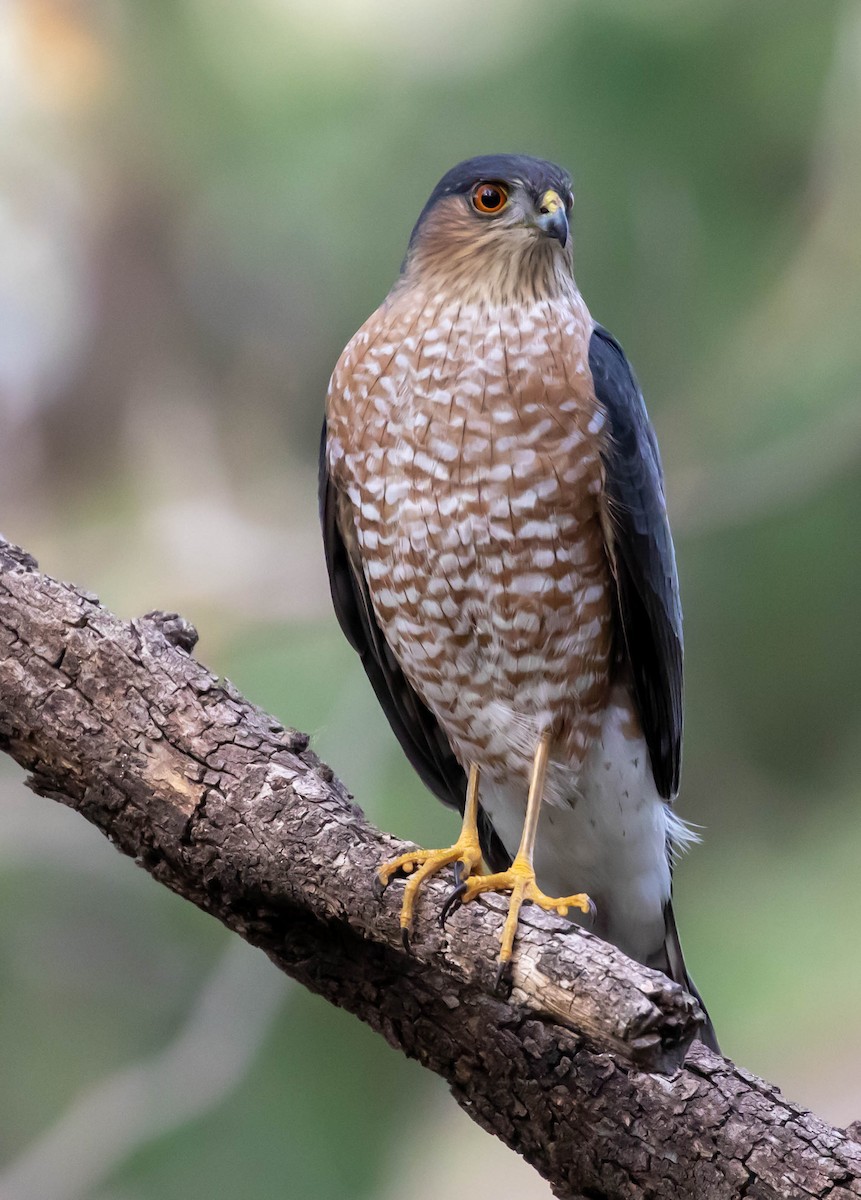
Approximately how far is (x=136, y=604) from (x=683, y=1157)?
2193mm

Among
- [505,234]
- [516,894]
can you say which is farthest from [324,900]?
[505,234]

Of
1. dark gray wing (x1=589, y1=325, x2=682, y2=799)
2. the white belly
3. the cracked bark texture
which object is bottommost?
the cracked bark texture

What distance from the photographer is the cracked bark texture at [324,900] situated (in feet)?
5.81

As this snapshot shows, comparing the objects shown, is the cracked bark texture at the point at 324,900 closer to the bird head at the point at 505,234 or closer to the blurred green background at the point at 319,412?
the bird head at the point at 505,234

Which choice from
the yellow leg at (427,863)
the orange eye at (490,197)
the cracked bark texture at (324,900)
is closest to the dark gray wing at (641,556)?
the orange eye at (490,197)

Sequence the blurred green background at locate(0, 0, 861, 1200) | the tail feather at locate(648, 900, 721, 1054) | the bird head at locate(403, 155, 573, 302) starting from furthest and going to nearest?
the blurred green background at locate(0, 0, 861, 1200)
the tail feather at locate(648, 900, 721, 1054)
the bird head at locate(403, 155, 573, 302)

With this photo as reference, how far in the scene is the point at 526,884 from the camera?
1976 mm

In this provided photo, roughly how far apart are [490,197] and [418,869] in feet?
4.18

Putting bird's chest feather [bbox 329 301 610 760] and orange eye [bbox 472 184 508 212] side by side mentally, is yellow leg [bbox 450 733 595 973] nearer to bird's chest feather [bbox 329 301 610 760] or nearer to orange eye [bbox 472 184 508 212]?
bird's chest feather [bbox 329 301 610 760]

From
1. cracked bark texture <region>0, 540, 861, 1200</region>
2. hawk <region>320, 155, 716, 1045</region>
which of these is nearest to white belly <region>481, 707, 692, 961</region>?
hawk <region>320, 155, 716, 1045</region>

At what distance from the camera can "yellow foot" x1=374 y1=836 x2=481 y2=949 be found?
180 cm

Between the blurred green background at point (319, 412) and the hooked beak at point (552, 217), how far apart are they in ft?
4.35

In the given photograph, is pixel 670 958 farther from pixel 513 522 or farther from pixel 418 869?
pixel 513 522

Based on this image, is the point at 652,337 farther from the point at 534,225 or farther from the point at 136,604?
the point at 136,604
